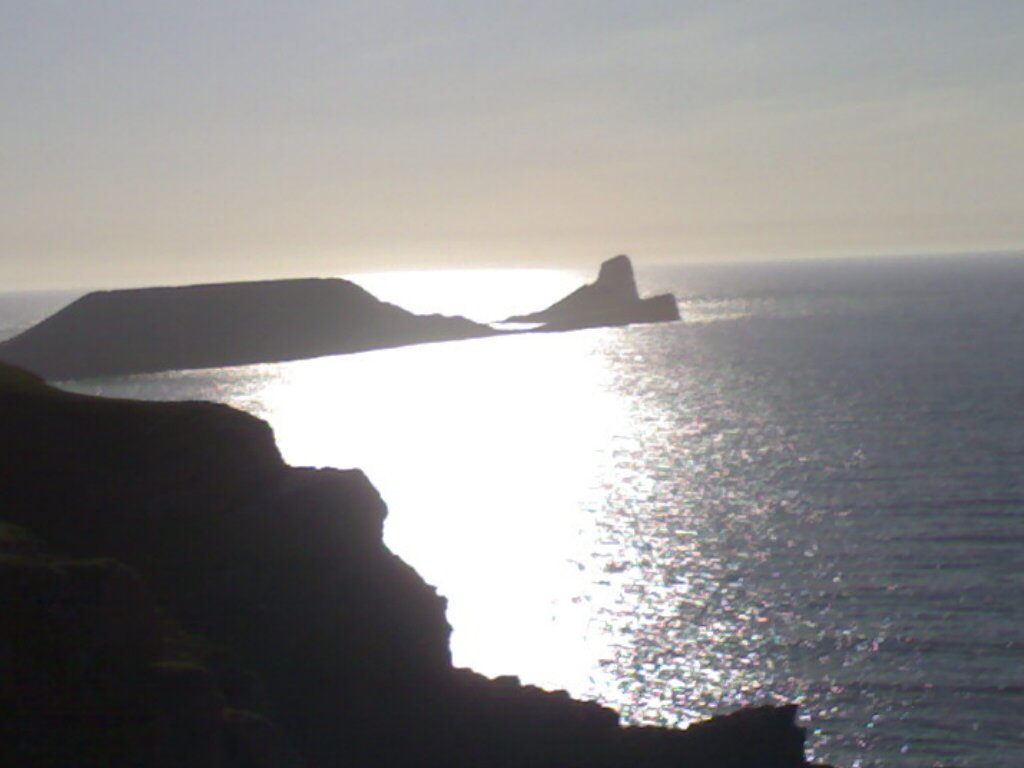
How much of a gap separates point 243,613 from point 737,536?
3754 cm

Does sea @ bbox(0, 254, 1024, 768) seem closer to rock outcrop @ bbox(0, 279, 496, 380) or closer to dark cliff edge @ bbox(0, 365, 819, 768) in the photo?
dark cliff edge @ bbox(0, 365, 819, 768)

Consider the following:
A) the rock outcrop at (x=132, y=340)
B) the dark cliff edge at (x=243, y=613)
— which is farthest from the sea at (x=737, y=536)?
the rock outcrop at (x=132, y=340)

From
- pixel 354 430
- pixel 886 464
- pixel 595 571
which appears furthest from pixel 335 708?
pixel 354 430

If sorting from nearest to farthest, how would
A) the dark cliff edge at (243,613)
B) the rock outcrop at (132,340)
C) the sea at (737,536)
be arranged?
the dark cliff edge at (243,613) → the sea at (737,536) → the rock outcrop at (132,340)

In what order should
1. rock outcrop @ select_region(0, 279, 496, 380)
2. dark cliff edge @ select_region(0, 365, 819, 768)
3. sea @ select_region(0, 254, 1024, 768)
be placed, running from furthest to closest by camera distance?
rock outcrop @ select_region(0, 279, 496, 380)
sea @ select_region(0, 254, 1024, 768)
dark cliff edge @ select_region(0, 365, 819, 768)

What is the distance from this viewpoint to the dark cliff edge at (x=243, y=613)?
2636 cm

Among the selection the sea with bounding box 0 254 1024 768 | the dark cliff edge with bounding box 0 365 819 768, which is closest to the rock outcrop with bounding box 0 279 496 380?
the sea with bounding box 0 254 1024 768

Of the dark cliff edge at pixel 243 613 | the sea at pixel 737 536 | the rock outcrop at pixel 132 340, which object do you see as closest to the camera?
the dark cliff edge at pixel 243 613

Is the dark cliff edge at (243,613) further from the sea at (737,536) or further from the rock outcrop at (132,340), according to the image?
the rock outcrop at (132,340)

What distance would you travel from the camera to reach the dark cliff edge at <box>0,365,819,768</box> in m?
26.4

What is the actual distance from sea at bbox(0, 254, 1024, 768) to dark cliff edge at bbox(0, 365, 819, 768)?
5044mm

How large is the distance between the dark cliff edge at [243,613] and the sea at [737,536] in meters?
5.04

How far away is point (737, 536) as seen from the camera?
65562mm

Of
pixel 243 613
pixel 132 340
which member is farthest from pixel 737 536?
pixel 132 340
